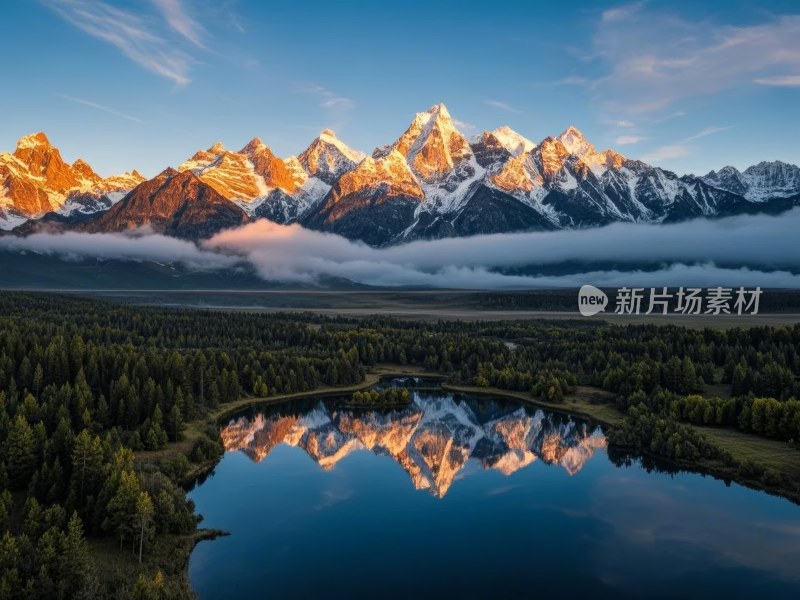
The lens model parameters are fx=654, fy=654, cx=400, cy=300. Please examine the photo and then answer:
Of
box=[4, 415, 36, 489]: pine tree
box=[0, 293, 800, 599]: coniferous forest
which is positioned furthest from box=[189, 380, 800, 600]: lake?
box=[4, 415, 36, 489]: pine tree

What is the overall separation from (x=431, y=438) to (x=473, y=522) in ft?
159

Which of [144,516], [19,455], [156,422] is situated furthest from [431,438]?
[19,455]

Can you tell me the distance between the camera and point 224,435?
136500 millimetres

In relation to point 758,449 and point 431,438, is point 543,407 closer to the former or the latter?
point 431,438

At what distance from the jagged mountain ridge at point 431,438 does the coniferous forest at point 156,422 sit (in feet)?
28.7

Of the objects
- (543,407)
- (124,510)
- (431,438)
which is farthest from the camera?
(543,407)

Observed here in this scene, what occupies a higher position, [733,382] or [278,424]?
[733,382]

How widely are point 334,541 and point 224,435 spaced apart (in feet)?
197

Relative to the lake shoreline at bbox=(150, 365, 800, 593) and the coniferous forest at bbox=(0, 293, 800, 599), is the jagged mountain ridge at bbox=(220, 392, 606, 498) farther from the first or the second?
the coniferous forest at bbox=(0, 293, 800, 599)

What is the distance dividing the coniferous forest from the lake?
635cm

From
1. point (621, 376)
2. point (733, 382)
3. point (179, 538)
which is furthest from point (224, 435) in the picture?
point (733, 382)

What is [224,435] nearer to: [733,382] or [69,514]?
[69,514]

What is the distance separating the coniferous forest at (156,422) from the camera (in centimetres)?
6712

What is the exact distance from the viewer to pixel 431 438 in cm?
14012
